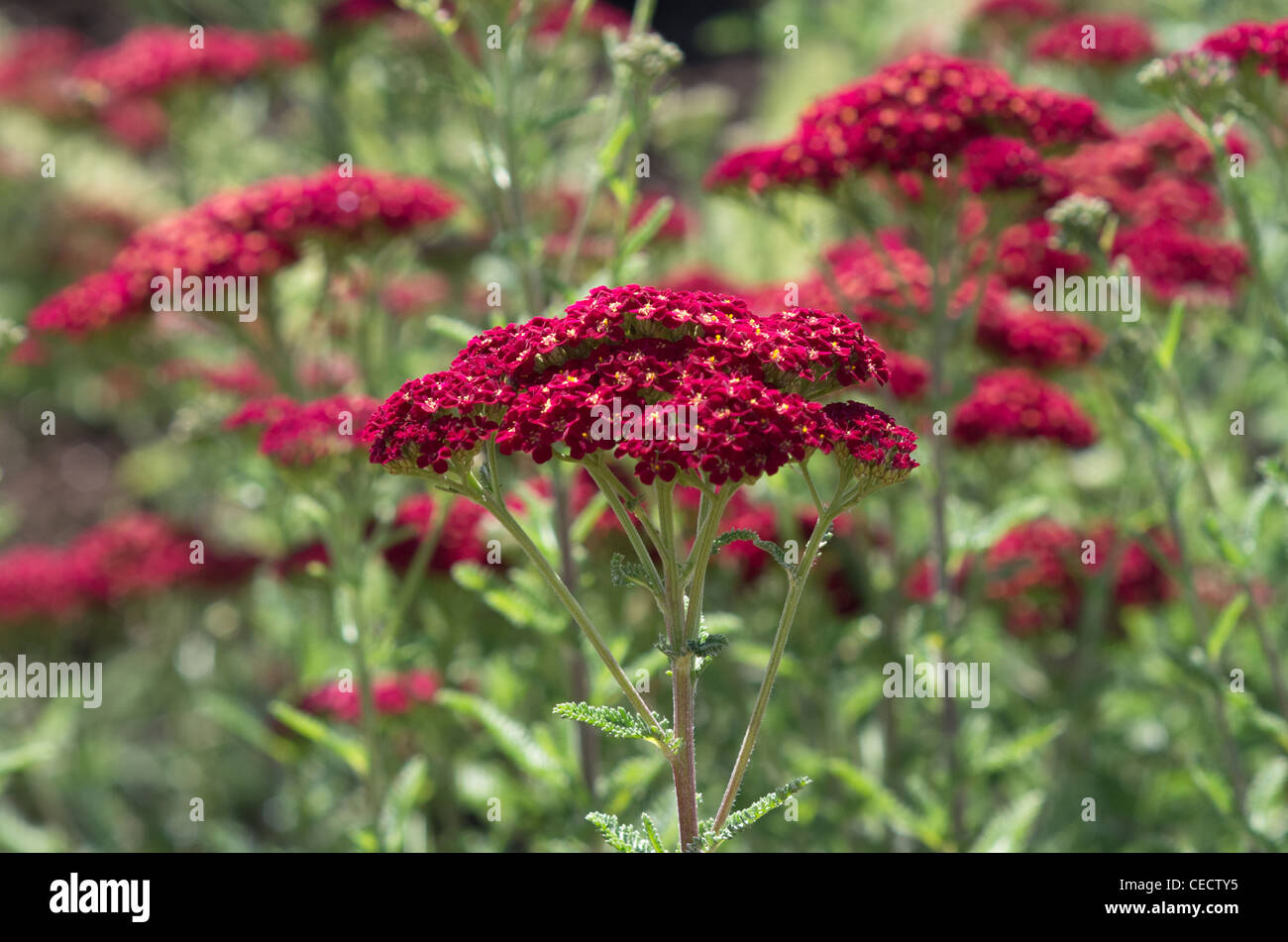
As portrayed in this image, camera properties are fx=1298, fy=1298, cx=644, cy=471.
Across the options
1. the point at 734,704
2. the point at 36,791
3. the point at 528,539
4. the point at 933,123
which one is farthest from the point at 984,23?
the point at 36,791

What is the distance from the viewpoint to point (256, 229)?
4191 millimetres

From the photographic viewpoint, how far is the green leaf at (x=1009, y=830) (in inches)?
140

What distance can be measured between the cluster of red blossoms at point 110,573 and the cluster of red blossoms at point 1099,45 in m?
4.15

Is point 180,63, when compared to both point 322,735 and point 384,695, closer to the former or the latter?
point 384,695

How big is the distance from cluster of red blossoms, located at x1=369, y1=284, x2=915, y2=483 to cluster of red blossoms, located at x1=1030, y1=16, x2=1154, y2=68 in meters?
3.93

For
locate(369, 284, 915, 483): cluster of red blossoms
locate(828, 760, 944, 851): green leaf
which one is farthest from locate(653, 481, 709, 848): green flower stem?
locate(828, 760, 944, 851): green leaf

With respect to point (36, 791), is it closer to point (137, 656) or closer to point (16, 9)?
point (137, 656)

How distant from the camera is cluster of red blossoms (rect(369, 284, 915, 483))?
6.88 ft

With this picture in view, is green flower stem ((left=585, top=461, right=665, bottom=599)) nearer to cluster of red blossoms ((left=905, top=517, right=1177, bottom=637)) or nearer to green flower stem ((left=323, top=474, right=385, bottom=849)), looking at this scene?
green flower stem ((left=323, top=474, right=385, bottom=849))

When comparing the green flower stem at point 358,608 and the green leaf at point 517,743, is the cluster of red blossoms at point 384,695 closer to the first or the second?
the green flower stem at point 358,608

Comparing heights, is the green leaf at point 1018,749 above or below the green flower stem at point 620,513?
below

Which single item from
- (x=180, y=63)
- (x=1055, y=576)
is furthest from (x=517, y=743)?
(x=180, y=63)

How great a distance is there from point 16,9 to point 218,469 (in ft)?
36.8

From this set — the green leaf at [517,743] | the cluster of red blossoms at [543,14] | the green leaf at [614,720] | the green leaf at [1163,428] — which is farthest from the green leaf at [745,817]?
the cluster of red blossoms at [543,14]
